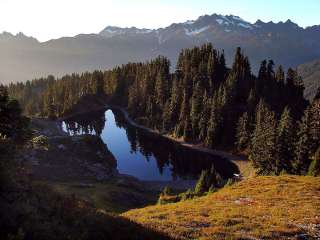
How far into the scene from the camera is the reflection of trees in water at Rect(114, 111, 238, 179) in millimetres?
111812

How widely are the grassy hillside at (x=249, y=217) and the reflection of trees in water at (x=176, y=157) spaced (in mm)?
62018

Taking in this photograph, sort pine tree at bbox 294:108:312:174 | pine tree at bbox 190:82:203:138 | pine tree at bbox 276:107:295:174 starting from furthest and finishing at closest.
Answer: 1. pine tree at bbox 190:82:203:138
2. pine tree at bbox 276:107:295:174
3. pine tree at bbox 294:108:312:174

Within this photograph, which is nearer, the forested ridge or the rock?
the forested ridge

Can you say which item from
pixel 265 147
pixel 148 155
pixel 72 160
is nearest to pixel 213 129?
pixel 148 155

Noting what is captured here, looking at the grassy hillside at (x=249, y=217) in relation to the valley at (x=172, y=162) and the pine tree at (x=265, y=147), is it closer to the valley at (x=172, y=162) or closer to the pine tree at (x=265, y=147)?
the valley at (x=172, y=162)

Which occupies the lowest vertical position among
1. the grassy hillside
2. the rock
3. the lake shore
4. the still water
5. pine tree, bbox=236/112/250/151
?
the still water

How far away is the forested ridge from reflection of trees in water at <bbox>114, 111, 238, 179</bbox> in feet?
21.5

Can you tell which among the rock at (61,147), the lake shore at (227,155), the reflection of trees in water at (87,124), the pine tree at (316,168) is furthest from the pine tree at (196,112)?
the pine tree at (316,168)

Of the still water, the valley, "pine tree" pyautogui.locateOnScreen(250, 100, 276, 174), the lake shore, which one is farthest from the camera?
the still water

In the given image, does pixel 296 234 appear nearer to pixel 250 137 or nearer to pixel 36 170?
pixel 36 170

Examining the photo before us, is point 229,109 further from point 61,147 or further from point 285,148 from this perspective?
point 61,147

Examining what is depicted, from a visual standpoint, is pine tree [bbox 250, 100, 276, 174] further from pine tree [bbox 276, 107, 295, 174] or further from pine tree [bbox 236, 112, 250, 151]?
pine tree [bbox 236, 112, 250, 151]

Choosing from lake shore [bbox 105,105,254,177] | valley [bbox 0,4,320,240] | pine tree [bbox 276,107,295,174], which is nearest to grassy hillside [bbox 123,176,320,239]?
valley [bbox 0,4,320,240]

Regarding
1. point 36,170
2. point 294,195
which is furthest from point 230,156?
point 294,195
